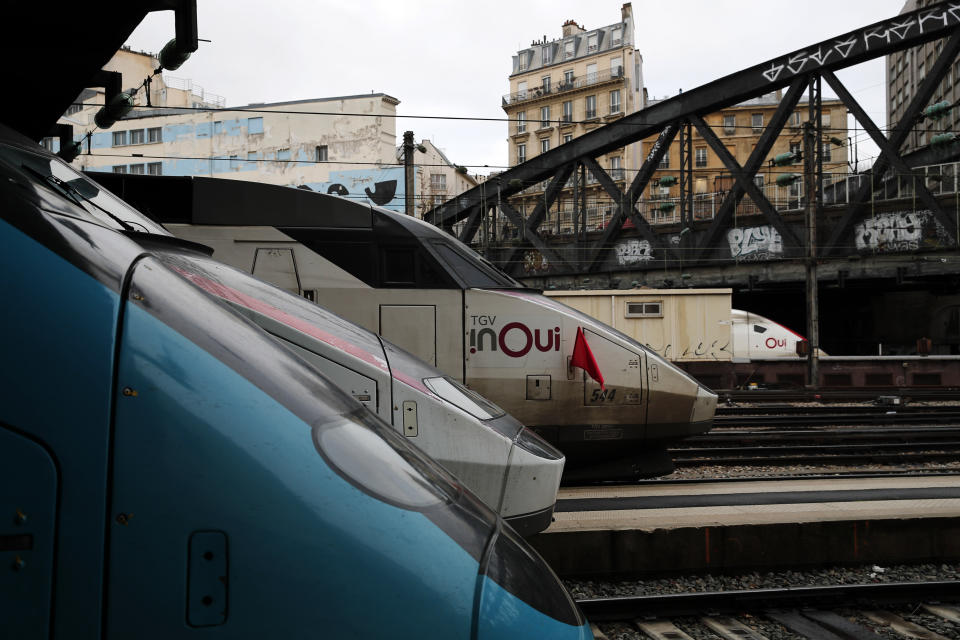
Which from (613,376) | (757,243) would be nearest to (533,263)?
(757,243)

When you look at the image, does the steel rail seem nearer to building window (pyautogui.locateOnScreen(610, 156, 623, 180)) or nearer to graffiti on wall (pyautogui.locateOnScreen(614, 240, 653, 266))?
graffiti on wall (pyautogui.locateOnScreen(614, 240, 653, 266))

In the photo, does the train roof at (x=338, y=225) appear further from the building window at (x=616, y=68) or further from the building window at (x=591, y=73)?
the building window at (x=591, y=73)

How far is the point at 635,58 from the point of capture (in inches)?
2719

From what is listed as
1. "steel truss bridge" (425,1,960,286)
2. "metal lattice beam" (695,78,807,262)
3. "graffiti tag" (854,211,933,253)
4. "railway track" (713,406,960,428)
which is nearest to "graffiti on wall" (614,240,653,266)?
"steel truss bridge" (425,1,960,286)

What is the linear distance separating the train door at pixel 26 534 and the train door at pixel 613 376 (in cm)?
676

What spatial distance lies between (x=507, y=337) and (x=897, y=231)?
91.7ft

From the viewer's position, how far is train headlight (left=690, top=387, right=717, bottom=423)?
323 inches

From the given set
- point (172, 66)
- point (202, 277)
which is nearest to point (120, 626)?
point (202, 277)

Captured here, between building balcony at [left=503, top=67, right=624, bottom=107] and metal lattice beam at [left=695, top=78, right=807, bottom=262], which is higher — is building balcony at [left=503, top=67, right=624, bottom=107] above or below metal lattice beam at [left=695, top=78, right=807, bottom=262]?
above

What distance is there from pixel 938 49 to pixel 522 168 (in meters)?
42.7

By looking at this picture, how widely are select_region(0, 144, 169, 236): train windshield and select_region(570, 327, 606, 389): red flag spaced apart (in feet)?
17.1

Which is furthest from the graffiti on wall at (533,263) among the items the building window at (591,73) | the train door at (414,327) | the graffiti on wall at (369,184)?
the building window at (591,73)

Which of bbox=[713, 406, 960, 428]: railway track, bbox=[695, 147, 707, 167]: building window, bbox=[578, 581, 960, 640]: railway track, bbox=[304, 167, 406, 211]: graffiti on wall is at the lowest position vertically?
bbox=[578, 581, 960, 640]: railway track

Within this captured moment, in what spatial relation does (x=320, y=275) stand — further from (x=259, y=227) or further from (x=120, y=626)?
(x=120, y=626)
